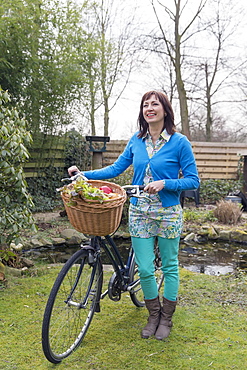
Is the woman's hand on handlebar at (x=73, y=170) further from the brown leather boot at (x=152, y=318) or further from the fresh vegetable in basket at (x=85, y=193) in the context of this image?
the brown leather boot at (x=152, y=318)

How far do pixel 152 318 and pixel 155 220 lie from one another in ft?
2.26

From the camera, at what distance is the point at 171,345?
2.47 m

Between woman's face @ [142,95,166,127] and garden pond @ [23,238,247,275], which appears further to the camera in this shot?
garden pond @ [23,238,247,275]

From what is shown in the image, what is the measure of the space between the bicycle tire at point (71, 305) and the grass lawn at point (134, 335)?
9cm

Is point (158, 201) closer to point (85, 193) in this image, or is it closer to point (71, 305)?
point (85, 193)

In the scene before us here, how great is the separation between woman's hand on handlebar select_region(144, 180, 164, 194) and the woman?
135 millimetres

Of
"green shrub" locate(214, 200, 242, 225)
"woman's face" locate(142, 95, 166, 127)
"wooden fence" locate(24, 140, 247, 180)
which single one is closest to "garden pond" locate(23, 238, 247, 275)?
"green shrub" locate(214, 200, 242, 225)

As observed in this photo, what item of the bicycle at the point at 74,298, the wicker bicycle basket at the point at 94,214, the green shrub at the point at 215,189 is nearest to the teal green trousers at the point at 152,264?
the bicycle at the point at 74,298

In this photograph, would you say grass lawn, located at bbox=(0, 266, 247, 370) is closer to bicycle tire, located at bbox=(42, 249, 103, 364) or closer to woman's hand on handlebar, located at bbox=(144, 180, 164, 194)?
bicycle tire, located at bbox=(42, 249, 103, 364)

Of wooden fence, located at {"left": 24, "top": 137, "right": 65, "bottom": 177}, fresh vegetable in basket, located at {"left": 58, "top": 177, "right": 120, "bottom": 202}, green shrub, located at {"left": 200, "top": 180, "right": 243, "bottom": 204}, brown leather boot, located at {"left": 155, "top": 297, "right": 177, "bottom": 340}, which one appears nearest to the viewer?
fresh vegetable in basket, located at {"left": 58, "top": 177, "right": 120, "bottom": 202}

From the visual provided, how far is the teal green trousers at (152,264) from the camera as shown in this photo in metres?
2.52

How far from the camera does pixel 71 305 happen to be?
7.57 ft

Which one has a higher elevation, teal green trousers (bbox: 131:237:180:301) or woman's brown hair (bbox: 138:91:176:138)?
woman's brown hair (bbox: 138:91:176:138)

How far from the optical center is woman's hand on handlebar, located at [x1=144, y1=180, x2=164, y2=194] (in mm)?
2266
